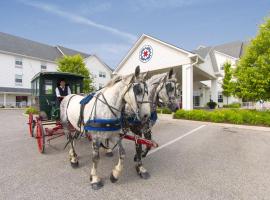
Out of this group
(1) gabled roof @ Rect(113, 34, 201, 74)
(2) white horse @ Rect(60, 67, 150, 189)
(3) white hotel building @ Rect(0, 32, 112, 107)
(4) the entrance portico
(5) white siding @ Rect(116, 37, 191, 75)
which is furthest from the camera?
(3) white hotel building @ Rect(0, 32, 112, 107)

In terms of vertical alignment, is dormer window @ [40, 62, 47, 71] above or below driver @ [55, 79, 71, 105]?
above

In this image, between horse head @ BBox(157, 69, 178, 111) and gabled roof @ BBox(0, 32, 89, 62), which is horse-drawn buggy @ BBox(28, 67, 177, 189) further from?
gabled roof @ BBox(0, 32, 89, 62)

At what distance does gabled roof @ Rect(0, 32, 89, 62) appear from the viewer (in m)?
33.5

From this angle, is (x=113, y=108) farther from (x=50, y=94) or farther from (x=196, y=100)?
(x=196, y=100)

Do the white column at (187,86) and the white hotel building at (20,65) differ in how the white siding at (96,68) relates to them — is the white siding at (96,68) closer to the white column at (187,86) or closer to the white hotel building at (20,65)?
the white hotel building at (20,65)

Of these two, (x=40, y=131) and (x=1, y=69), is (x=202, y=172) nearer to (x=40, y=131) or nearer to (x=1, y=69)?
(x=40, y=131)

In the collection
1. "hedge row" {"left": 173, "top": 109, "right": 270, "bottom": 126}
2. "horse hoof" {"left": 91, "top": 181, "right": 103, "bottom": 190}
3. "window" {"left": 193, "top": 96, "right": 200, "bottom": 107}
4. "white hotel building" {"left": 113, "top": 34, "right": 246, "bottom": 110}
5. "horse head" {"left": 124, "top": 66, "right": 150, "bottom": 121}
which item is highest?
"white hotel building" {"left": 113, "top": 34, "right": 246, "bottom": 110}

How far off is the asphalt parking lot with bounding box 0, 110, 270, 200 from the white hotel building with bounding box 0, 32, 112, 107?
29.5 m

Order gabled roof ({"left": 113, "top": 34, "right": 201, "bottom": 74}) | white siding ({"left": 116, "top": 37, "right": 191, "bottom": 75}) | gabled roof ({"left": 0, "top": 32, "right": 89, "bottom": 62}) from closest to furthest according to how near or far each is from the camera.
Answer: gabled roof ({"left": 113, "top": 34, "right": 201, "bottom": 74})
white siding ({"left": 116, "top": 37, "right": 191, "bottom": 75})
gabled roof ({"left": 0, "top": 32, "right": 89, "bottom": 62})

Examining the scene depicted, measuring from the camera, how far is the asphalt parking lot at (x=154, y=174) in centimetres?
329

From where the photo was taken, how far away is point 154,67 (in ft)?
56.8

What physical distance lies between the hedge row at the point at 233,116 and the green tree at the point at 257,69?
116 cm

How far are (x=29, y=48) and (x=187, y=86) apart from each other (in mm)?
33736

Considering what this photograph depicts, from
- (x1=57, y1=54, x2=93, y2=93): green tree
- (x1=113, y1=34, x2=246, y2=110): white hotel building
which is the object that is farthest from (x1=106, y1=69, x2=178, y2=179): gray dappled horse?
(x1=57, y1=54, x2=93, y2=93): green tree
